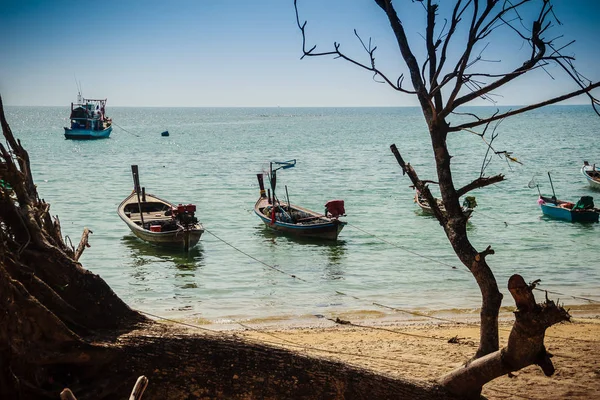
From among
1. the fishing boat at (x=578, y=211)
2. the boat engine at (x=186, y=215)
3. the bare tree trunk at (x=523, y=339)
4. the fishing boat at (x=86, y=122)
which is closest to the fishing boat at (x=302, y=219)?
the boat engine at (x=186, y=215)

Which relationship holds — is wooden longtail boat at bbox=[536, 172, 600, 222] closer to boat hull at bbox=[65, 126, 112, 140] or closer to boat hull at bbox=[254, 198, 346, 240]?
boat hull at bbox=[254, 198, 346, 240]

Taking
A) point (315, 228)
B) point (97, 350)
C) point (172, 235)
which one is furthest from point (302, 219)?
point (97, 350)

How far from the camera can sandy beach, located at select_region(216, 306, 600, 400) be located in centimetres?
852

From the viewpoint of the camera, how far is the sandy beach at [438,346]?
8523 millimetres

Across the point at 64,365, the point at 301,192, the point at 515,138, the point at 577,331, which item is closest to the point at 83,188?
the point at 301,192

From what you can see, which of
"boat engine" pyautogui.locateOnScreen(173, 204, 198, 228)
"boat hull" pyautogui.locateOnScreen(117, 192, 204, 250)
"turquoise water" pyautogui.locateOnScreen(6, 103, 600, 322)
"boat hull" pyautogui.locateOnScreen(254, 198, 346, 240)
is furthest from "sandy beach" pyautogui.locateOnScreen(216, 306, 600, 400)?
"boat hull" pyautogui.locateOnScreen(254, 198, 346, 240)

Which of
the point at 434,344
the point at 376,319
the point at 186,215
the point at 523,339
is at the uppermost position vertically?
the point at 523,339

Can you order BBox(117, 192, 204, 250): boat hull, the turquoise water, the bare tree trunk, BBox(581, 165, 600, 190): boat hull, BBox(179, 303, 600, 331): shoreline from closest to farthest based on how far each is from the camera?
the bare tree trunk < BBox(179, 303, 600, 331): shoreline < the turquoise water < BBox(117, 192, 204, 250): boat hull < BBox(581, 165, 600, 190): boat hull

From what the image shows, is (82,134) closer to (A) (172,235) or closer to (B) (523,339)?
(A) (172,235)

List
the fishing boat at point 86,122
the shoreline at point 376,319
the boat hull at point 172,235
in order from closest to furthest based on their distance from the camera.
Answer: the shoreline at point 376,319, the boat hull at point 172,235, the fishing boat at point 86,122

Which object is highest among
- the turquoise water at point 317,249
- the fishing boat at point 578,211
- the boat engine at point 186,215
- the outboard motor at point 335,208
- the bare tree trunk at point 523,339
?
the bare tree trunk at point 523,339

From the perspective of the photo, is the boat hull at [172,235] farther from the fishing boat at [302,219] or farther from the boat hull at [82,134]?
the boat hull at [82,134]

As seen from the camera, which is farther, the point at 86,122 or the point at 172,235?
the point at 86,122

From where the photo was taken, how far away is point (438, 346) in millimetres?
11664
